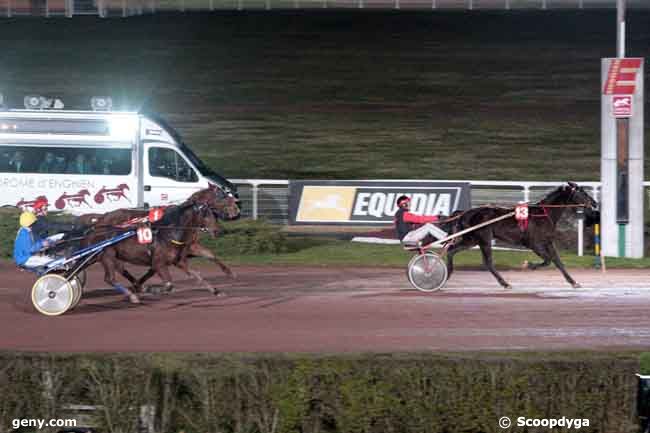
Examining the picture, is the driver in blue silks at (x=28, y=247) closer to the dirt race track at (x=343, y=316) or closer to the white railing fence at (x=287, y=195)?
the dirt race track at (x=343, y=316)

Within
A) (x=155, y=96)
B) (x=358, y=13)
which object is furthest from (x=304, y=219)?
(x=358, y=13)

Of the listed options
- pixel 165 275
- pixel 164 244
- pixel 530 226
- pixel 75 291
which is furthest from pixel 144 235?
pixel 530 226

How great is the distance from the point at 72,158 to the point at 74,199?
0.71 metres

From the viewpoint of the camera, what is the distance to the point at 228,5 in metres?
44.4

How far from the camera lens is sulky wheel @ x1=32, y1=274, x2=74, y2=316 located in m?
11.9

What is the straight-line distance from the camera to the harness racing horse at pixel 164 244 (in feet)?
40.5

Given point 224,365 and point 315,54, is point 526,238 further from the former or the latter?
point 315,54

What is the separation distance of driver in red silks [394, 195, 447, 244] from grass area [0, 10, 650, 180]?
13925 mm

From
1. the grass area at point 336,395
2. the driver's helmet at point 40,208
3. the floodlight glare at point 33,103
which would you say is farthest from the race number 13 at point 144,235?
the floodlight glare at point 33,103

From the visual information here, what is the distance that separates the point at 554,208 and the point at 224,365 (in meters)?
7.58

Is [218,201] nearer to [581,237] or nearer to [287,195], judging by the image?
[287,195]

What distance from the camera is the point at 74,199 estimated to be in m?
19.2

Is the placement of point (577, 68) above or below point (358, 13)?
below

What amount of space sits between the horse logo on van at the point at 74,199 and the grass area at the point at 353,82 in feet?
27.9
